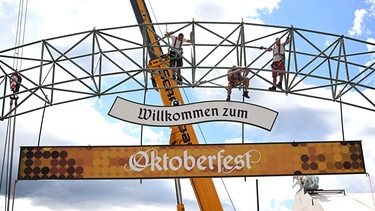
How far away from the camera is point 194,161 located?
33.3ft

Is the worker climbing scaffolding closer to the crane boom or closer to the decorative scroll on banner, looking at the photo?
the decorative scroll on banner

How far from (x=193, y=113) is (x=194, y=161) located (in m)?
1.15

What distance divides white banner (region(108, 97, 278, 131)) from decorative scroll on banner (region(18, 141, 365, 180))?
0.60m

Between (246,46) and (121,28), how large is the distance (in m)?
3.16

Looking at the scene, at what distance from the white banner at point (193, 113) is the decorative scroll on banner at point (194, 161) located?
600 mm

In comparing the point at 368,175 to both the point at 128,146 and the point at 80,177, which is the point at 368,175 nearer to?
the point at 128,146

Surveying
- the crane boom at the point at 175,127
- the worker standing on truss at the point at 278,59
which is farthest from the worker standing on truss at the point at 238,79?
the crane boom at the point at 175,127

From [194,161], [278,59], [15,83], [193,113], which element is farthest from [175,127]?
[15,83]

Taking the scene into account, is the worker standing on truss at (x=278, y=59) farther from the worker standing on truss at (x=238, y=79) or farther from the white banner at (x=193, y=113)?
the white banner at (x=193, y=113)

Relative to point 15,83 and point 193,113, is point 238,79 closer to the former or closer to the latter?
point 193,113

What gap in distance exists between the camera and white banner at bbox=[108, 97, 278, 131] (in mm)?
10367

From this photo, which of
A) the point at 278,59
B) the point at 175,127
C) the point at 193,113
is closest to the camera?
the point at 193,113

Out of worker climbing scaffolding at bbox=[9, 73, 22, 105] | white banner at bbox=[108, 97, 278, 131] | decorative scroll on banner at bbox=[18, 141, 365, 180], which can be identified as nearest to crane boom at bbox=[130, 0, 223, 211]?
white banner at bbox=[108, 97, 278, 131]

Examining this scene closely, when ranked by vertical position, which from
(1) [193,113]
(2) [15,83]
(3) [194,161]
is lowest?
(3) [194,161]
